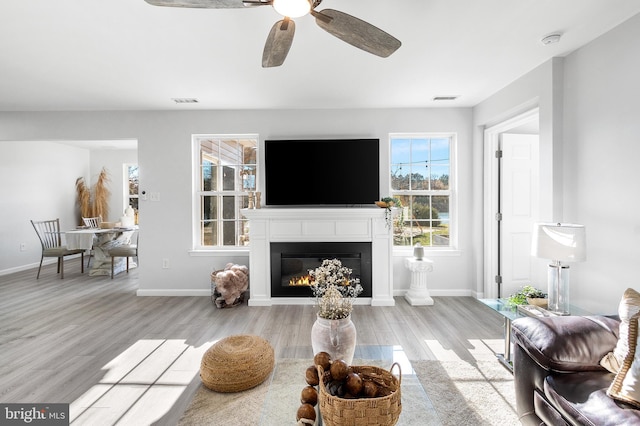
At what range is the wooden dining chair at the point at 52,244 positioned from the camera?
5019 mm

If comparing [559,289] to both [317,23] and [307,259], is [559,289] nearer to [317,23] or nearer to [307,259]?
[317,23]

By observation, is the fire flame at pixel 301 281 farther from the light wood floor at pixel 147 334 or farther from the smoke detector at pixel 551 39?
the smoke detector at pixel 551 39

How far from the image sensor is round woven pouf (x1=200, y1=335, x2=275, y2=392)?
1.96 m

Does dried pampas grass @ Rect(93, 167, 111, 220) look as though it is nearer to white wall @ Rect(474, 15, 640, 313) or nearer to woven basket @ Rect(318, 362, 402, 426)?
woven basket @ Rect(318, 362, 402, 426)

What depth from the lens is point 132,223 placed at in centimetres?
595

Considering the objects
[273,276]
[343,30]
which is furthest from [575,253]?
[273,276]

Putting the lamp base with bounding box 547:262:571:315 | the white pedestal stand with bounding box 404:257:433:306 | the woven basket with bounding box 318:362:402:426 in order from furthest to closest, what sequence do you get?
the white pedestal stand with bounding box 404:257:433:306, the lamp base with bounding box 547:262:571:315, the woven basket with bounding box 318:362:402:426

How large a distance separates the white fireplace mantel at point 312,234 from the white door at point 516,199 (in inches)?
56.5

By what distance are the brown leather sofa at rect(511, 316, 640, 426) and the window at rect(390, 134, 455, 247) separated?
8.26ft

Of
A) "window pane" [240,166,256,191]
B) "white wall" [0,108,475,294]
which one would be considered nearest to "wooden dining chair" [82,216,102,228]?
"white wall" [0,108,475,294]

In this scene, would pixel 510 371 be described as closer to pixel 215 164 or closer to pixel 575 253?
pixel 575 253

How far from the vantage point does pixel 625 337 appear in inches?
52.7

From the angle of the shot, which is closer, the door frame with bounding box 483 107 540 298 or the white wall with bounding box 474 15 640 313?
the white wall with bounding box 474 15 640 313

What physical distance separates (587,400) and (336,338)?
1.09 m
